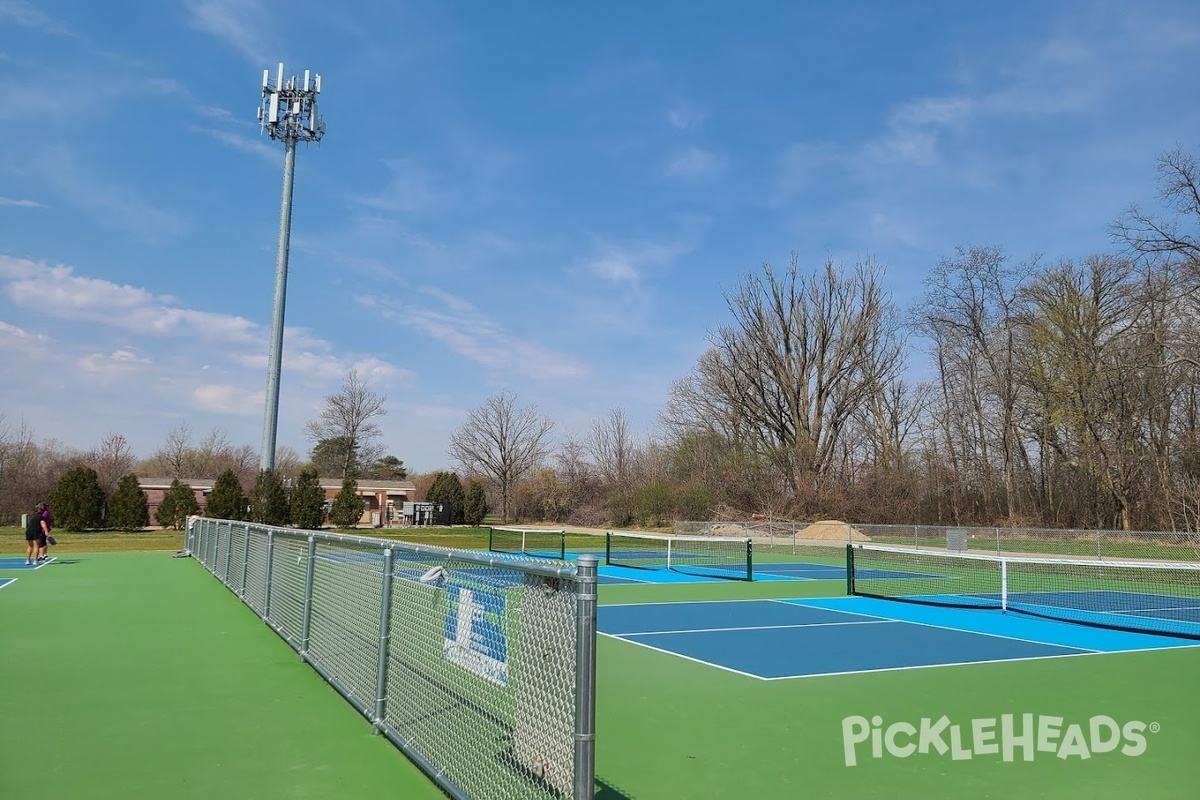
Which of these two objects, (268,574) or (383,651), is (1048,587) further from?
(383,651)

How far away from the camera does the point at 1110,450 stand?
4156cm

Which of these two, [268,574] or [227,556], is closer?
[268,574]

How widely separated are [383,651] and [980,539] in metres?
30.7

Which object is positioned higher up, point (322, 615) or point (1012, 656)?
point (322, 615)

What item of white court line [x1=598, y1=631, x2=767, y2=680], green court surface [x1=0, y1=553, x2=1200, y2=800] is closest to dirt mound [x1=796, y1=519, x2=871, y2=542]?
green court surface [x1=0, y1=553, x2=1200, y2=800]

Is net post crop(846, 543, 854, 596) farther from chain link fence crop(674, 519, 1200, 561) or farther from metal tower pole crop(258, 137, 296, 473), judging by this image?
metal tower pole crop(258, 137, 296, 473)

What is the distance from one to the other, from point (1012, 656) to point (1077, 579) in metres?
17.3

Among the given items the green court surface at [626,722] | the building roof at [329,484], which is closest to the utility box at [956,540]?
the green court surface at [626,722]

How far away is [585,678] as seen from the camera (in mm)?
3367

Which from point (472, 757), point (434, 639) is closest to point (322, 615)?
point (434, 639)

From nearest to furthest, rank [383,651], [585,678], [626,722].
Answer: [585,678] → [383,651] → [626,722]

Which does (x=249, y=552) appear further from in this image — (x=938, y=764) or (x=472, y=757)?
(x=938, y=764)

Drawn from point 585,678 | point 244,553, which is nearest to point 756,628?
point 244,553

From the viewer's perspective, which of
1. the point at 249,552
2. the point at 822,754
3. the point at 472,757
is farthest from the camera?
the point at 249,552
